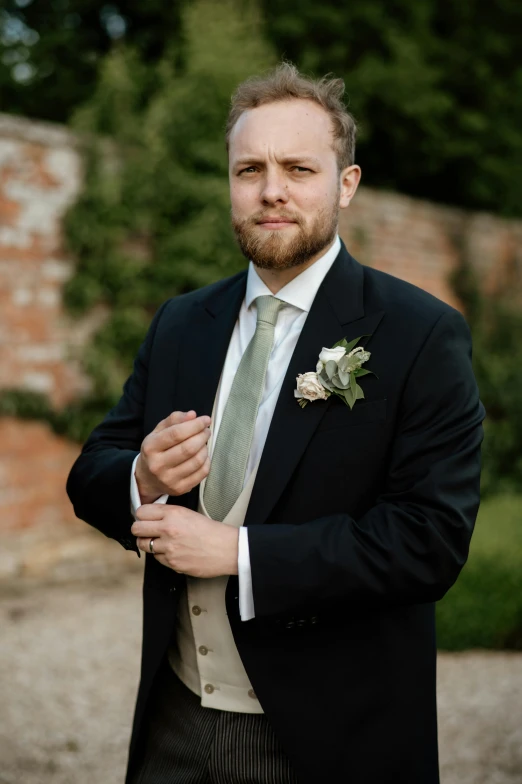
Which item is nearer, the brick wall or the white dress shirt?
the white dress shirt

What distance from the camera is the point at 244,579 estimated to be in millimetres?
1710

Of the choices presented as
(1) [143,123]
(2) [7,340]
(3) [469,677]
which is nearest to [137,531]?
(3) [469,677]

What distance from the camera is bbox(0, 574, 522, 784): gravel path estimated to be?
12.3 ft

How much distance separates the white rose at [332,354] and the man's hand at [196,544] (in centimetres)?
44

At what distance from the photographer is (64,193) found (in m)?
6.01

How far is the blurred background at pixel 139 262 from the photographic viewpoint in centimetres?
452

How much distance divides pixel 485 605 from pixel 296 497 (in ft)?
12.5

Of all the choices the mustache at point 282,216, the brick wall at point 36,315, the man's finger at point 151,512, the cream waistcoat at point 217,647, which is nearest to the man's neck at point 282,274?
the mustache at point 282,216

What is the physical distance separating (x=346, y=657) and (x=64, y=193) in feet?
16.3

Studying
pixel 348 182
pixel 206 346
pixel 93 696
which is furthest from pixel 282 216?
pixel 93 696

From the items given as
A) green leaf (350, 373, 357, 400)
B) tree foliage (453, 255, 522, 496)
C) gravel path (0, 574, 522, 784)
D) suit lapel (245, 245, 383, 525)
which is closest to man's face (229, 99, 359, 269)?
suit lapel (245, 245, 383, 525)

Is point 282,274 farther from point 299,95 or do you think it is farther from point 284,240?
point 299,95

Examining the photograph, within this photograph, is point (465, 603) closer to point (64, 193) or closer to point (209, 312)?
point (209, 312)

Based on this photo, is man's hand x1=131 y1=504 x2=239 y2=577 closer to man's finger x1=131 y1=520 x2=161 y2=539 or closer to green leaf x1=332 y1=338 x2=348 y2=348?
man's finger x1=131 y1=520 x2=161 y2=539
